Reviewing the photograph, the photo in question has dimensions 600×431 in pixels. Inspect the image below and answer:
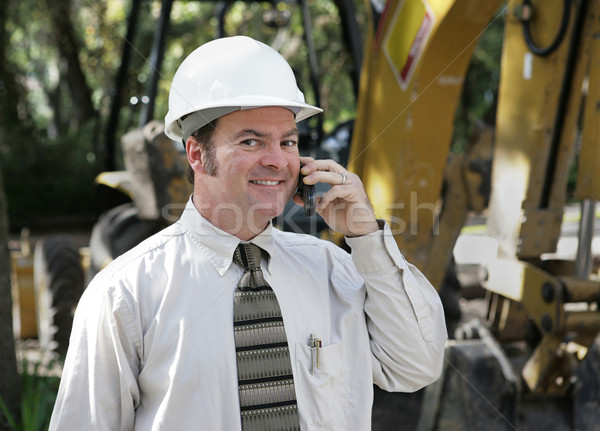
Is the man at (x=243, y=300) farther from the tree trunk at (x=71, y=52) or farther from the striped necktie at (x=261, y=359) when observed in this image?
the tree trunk at (x=71, y=52)

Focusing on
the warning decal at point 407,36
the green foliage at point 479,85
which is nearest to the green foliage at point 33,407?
the warning decal at point 407,36

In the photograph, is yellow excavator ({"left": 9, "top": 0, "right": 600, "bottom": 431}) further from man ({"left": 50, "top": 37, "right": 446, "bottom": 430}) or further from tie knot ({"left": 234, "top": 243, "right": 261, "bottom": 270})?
tie knot ({"left": 234, "top": 243, "right": 261, "bottom": 270})

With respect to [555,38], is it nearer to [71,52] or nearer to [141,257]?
[141,257]

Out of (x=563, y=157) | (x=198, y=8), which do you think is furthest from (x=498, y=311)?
(x=198, y=8)

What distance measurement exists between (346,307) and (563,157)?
2.04 metres

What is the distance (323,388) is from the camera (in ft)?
5.88

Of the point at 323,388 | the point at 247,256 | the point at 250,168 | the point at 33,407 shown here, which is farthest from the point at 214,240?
the point at 33,407

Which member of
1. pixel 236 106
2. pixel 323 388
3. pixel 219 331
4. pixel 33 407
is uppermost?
pixel 236 106

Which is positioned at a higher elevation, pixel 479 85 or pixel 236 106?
pixel 479 85

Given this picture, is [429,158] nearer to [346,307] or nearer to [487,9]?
[487,9]

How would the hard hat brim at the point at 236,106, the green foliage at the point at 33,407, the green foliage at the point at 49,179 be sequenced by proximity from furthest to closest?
the green foliage at the point at 49,179
the green foliage at the point at 33,407
the hard hat brim at the point at 236,106

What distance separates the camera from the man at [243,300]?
1.66m

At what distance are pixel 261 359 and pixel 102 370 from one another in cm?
38

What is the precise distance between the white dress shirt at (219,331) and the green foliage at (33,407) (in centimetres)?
175
